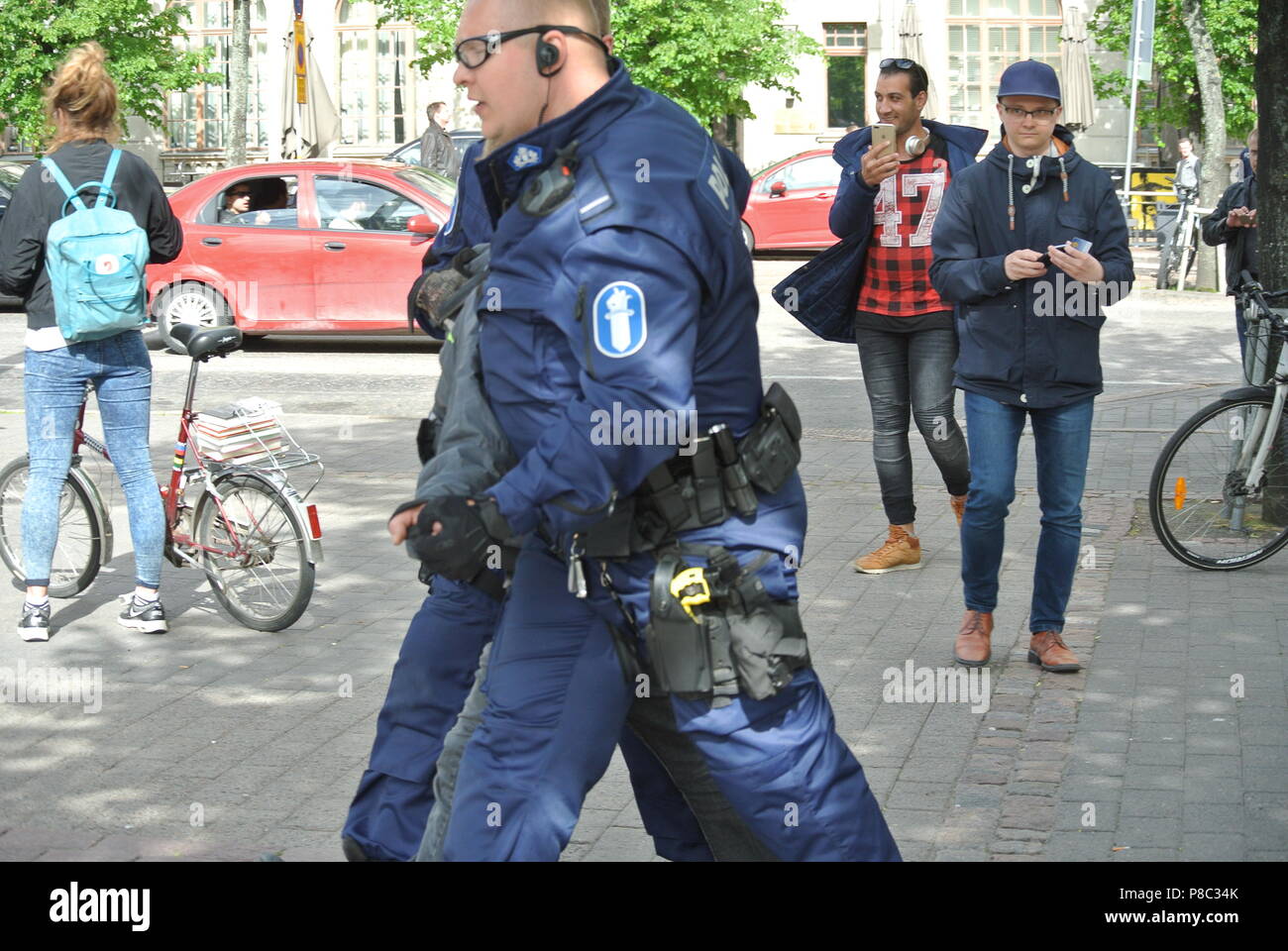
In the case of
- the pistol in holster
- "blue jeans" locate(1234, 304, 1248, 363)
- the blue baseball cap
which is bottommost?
the pistol in holster

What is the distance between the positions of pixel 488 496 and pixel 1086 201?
3.45m

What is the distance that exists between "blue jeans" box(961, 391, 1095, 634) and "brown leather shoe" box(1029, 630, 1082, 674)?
39mm

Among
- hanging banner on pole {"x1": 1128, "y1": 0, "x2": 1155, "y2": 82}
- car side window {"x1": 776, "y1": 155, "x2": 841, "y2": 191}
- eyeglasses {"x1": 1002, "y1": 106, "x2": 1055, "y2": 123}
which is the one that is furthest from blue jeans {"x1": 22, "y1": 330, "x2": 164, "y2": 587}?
hanging banner on pole {"x1": 1128, "y1": 0, "x2": 1155, "y2": 82}

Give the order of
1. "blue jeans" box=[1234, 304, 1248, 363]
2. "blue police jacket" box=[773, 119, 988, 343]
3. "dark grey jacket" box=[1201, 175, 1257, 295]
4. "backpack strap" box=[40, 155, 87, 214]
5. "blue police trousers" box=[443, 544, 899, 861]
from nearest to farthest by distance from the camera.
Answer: "blue police trousers" box=[443, 544, 899, 861], "backpack strap" box=[40, 155, 87, 214], "blue police jacket" box=[773, 119, 988, 343], "blue jeans" box=[1234, 304, 1248, 363], "dark grey jacket" box=[1201, 175, 1257, 295]

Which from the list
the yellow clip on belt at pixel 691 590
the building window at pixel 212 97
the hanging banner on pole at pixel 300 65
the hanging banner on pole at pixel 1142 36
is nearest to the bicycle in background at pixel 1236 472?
the yellow clip on belt at pixel 691 590

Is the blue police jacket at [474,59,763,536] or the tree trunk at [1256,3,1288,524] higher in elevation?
the tree trunk at [1256,3,1288,524]

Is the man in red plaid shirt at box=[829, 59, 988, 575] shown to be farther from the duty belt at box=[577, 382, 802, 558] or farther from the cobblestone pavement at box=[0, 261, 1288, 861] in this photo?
the duty belt at box=[577, 382, 802, 558]

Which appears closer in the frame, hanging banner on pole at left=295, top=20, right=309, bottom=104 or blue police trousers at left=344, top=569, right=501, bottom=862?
blue police trousers at left=344, top=569, right=501, bottom=862

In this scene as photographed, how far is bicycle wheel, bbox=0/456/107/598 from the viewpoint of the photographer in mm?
6719

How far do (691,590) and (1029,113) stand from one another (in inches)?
126
